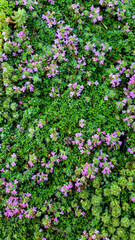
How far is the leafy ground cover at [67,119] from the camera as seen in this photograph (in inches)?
190

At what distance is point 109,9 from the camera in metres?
5.53

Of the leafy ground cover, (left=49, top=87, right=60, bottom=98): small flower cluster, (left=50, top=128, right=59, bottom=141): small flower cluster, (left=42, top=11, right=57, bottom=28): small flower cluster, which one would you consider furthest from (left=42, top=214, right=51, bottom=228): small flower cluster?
(left=42, top=11, right=57, bottom=28): small flower cluster

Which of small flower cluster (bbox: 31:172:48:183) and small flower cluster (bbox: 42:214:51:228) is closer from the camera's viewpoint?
small flower cluster (bbox: 42:214:51:228)

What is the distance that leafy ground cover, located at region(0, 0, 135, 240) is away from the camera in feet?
15.8

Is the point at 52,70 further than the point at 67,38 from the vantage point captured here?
No

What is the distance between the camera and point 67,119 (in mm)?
5312

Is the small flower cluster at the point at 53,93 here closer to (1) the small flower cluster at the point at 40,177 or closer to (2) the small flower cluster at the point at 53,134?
(2) the small flower cluster at the point at 53,134

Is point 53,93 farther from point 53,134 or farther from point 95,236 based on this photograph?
point 95,236

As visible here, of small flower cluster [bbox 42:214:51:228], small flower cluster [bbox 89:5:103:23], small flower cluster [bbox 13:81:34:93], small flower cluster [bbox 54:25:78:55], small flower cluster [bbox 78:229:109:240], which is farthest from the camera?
small flower cluster [bbox 89:5:103:23]

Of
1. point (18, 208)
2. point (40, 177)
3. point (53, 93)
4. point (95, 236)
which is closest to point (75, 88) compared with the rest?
point (53, 93)

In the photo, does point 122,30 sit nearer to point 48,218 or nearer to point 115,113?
point 115,113

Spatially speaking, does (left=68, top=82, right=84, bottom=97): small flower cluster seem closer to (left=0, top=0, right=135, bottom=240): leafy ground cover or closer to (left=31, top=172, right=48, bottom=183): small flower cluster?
(left=0, top=0, right=135, bottom=240): leafy ground cover

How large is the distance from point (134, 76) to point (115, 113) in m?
1.09

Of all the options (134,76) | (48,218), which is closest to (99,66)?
(134,76)
